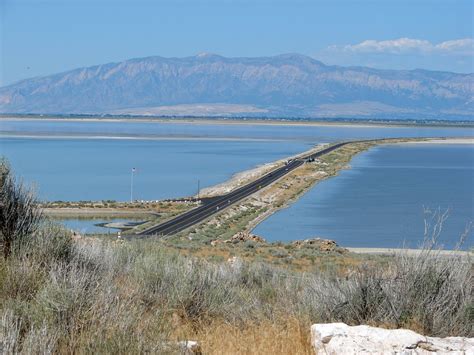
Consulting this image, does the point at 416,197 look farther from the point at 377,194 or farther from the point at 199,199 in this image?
the point at 199,199

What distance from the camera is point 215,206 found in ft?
195

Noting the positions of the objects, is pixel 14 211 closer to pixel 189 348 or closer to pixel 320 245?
pixel 189 348

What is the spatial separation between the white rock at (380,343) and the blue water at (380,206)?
24713mm

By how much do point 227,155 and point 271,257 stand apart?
323 ft

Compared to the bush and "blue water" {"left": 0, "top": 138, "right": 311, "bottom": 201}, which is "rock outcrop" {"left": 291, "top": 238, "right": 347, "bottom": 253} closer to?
"blue water" {"left": 0, "top": 138, "right": 311, "bottom": 201}

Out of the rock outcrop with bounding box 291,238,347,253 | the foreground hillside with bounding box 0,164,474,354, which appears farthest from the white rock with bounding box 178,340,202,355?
the rock outcrop with bounding box 291,238,347,253

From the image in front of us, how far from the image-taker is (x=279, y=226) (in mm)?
51625

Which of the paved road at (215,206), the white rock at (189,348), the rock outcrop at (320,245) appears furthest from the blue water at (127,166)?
the white rock at (189,348)

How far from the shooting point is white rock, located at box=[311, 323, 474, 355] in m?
5.55

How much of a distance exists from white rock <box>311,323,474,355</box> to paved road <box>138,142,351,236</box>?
33.2m

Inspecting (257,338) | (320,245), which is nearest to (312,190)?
(320,245)

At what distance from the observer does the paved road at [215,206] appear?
45594 millimetres

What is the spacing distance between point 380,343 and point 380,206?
57394 millimetres

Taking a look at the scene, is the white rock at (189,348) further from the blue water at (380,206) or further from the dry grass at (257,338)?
the blue water at (380,206)
